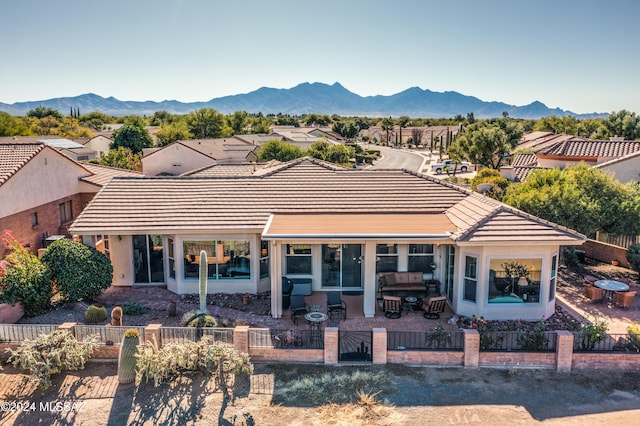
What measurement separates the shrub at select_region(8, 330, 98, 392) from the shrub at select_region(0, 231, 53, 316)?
335 cm

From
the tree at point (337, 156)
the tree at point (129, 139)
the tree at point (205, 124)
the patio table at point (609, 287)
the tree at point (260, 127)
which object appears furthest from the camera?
the tree at point (260, 127)

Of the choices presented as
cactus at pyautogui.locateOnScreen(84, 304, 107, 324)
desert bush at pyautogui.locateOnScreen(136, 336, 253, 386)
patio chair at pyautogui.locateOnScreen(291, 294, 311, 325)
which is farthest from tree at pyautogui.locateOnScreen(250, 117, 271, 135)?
desert bush at pyautogui.locateOnScreen(136, 336, 253, 386)

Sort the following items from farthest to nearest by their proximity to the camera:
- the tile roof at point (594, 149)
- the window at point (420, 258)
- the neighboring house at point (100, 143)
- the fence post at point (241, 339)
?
the neighboring house at point (100, 143) → the tile roof at point (594, 149) → the window at point (420, 258) → the fence post at point (241, 339)

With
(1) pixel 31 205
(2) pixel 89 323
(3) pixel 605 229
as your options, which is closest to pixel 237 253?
(2) pixel 89 323

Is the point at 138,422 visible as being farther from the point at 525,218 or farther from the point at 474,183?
the point at 474,183

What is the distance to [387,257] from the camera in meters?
21.0

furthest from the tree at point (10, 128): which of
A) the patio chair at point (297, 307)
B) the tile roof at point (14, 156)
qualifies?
the patio chair at point (297, 307)

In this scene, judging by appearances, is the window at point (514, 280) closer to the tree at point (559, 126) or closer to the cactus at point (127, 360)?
the cactus at point (127, 360)

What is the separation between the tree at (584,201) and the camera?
2312 centimetres

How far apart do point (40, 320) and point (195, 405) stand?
8.53m

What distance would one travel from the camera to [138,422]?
12461 mm

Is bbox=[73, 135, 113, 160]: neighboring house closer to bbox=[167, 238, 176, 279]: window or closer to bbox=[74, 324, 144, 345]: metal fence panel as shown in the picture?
bbox=[167, 238, 176, 279]: window

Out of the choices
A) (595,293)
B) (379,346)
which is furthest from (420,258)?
(595,293)

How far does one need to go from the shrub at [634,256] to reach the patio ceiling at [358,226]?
32.2 feet
